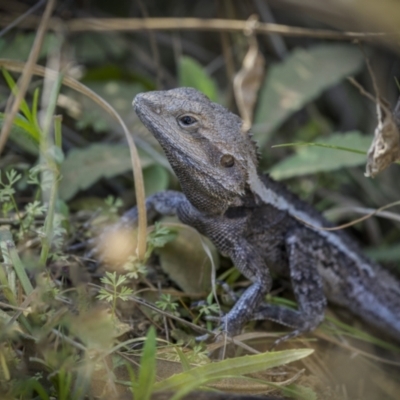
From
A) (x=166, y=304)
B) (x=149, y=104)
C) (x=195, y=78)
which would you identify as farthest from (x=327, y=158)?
(x=166, y=304)

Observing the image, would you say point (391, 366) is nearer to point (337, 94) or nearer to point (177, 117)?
point (177, 117)

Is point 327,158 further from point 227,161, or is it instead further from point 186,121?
point 186,121

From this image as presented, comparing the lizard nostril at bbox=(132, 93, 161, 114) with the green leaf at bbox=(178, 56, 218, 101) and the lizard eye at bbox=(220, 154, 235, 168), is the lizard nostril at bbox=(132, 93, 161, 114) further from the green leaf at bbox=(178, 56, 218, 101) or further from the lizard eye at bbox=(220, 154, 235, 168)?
the green leaf at bbox=(178, 56, 218, 101)

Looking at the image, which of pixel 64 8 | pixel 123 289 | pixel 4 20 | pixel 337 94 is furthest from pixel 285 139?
pixel 123 289

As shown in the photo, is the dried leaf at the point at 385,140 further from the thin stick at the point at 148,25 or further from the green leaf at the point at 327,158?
the thin stick at the point at 148,25

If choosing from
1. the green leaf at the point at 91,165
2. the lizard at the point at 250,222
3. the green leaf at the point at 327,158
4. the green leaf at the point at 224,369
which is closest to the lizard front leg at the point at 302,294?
the lizard at the point at 250,222

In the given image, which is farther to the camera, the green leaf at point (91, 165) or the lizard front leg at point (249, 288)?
the green leaf at point (91, 165)
